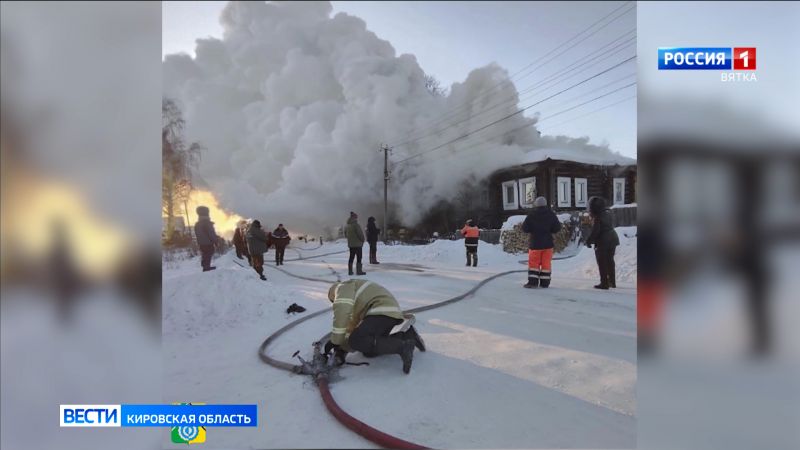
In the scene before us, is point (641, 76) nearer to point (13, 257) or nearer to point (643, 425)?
point (643, 425)

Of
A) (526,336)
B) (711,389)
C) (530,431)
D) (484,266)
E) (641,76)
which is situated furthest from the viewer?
(484,266)

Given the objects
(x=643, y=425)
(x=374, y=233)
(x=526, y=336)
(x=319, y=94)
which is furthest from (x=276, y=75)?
(x=643, y=425)

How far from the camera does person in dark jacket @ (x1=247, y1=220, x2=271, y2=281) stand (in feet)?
11.4

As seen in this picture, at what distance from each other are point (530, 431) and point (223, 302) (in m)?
3.32

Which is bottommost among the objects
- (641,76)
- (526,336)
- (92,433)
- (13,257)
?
(92,433)

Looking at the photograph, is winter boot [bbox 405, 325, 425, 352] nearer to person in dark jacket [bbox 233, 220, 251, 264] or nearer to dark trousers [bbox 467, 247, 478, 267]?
person in dark jacket [bbox 233, 220, 251, 264]

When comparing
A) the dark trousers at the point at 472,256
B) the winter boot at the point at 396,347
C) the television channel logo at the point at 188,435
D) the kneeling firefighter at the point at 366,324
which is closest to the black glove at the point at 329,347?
the kneeling firefighter at the point at 366,324

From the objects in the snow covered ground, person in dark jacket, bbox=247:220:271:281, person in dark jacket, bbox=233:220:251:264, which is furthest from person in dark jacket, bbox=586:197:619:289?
person in dark jacket, bbox=233:220:251:264

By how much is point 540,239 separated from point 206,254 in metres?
4.25

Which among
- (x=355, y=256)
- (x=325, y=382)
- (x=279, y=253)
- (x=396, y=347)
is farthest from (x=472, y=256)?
(x=325, y=382)

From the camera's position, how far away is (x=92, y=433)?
76.2 inches

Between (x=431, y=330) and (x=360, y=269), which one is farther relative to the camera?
(x=360, y=269)

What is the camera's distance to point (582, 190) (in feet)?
13.2

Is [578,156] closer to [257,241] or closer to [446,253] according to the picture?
[446,253]
